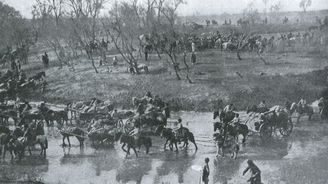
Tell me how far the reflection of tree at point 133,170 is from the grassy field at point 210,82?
9609 millimetres

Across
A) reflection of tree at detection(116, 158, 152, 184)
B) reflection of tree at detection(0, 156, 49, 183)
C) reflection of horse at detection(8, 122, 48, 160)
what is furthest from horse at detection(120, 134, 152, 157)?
reflection of horse at detection(8, 122, 48, 160)

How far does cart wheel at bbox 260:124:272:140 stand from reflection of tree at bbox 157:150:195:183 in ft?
12.1

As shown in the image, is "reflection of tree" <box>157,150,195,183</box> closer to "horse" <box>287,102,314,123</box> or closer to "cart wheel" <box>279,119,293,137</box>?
"cart wheel" <box>279,119,293,137</box>

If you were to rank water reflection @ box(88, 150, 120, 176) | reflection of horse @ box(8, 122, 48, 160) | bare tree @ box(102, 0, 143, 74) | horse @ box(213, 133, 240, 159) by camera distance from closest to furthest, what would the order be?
water reflection @ box(88, 150, 120, 176)
horse @ box(213, 133, 240, 159)
reflection of horse @ box(8, 122, 48, 160)
bare tree @ box(102, 0, 143, 74)

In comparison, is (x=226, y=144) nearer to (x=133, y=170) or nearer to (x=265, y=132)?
(x=265, y=132)

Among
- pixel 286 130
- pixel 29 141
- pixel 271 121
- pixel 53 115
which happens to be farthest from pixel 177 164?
pixel 53 115

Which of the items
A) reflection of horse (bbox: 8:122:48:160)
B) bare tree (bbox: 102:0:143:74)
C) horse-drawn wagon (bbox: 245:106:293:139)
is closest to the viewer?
reflection of horse (bbox: 8:122:48:160)

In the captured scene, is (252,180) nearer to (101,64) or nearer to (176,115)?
(176,115)

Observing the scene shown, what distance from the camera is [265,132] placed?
66.4 ft

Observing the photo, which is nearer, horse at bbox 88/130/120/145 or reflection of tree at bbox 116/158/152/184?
reflection of tree at bbox 116/158/152/184

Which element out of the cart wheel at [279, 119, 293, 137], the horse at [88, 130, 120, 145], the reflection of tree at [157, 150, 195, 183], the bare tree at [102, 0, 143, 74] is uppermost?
the bare tree at [102, 0, 143, 74]

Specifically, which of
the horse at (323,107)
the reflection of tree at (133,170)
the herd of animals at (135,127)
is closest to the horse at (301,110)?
the herd of animals at (135,127)

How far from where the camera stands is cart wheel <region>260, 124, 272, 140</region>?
20047 mm

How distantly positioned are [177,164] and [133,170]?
172cm
